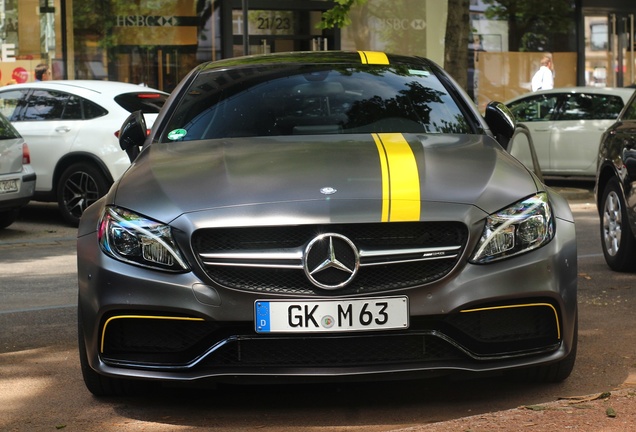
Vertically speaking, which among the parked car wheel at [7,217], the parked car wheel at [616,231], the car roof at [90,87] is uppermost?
the car roof at [90,87]

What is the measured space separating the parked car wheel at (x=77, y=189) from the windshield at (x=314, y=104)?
7246 mm

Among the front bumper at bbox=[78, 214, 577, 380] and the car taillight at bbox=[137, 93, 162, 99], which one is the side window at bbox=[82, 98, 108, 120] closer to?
the car taillight at bbox=[137, 93, 162, 99]

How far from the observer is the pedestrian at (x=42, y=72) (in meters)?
20.8

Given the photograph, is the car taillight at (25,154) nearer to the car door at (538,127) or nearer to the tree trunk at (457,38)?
the tree trunk at (457,38)

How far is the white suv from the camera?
1374cm

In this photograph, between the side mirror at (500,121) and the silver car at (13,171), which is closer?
the side mirror at (500,121)

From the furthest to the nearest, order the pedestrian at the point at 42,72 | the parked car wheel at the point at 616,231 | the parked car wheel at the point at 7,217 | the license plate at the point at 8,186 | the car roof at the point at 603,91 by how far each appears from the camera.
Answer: the pedestrian at the point at 42,72
the car roof at the point at 603,91
the parked car wheel at the point at 7,217
the license plate at the point at 8,186
the parked car wheel at the point at 616,231

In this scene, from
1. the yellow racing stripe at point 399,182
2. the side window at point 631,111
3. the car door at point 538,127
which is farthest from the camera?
the car door at point 538,127

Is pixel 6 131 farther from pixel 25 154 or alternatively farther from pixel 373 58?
pixel 373 58

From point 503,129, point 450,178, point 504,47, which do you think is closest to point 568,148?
point 504,47

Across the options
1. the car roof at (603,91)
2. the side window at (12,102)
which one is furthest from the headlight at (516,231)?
the car roof at (603,91)

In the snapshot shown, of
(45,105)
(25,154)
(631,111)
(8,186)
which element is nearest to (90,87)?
(45,105)

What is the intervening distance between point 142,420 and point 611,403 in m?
1.87

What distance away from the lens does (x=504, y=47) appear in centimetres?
2434
